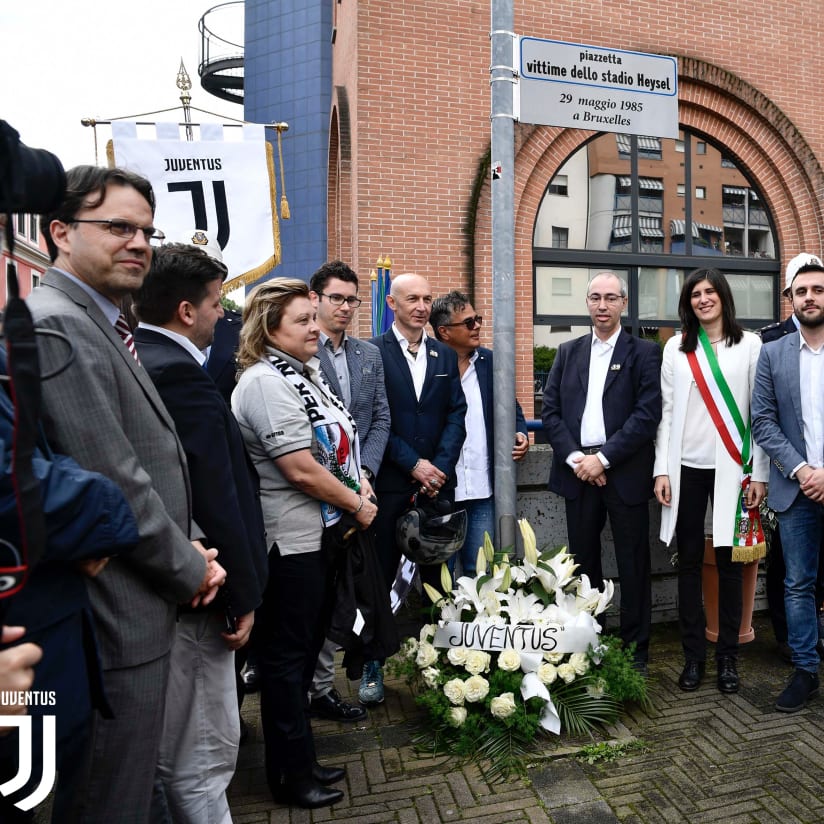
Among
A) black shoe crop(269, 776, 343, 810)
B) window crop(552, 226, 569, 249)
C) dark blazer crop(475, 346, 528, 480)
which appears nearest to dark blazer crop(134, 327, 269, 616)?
black shoe crop(269, 776, 343, 810)

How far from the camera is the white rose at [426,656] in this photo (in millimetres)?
3488

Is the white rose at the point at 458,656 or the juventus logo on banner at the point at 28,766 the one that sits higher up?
the juventus logo on banner at the point at 28,766

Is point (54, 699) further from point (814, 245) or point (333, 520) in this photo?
point (814, 245)

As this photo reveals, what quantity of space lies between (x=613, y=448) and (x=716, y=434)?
0.55m

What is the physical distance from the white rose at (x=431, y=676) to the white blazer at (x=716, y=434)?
56.7 inches

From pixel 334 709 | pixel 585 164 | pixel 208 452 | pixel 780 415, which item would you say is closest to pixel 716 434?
pixel 780 415

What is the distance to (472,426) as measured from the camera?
169 inches

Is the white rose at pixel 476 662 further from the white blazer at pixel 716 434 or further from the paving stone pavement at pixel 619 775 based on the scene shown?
the white blazer at pixel 716 434

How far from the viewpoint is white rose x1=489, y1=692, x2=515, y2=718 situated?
10.6 feet

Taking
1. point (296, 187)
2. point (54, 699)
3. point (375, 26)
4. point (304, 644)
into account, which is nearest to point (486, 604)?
point (304, 644)

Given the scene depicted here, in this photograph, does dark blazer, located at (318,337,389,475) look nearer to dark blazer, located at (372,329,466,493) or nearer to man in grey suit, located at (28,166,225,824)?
dark blazer, located at (372,329,466,493)

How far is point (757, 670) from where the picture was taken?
407cm

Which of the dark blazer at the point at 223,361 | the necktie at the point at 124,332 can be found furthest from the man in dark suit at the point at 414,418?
the necktie at the point at 124,332

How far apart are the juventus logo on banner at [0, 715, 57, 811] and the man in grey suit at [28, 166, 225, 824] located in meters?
0.17
